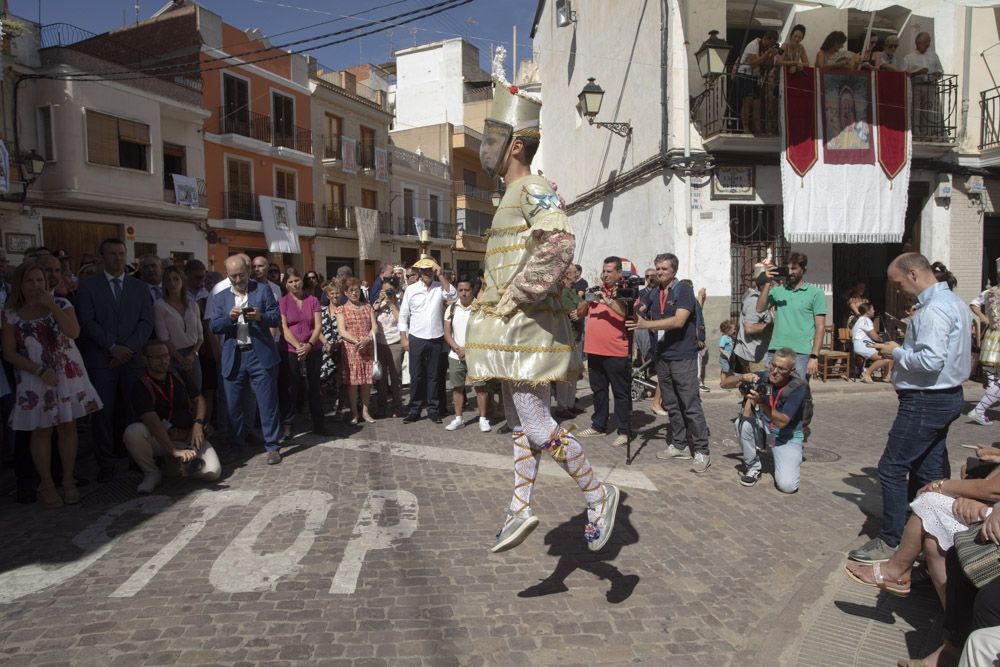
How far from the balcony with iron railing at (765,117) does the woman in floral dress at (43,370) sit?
958 cm

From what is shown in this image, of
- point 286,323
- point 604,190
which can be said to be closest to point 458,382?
point 286,323

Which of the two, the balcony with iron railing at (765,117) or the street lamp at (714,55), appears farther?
the balcony with iron railing at (765,117)

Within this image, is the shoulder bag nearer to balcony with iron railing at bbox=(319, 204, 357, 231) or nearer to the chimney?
balcony with iron railing at bbox=(319, 204, 357, 231)

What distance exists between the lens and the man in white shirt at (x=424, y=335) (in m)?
7.92

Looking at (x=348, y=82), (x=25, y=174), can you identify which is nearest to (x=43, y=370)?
(x=25, y=174)

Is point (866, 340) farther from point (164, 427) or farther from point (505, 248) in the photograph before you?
point (164, 427)

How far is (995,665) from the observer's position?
84.0 inches

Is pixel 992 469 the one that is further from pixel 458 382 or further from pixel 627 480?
pixel 458 382

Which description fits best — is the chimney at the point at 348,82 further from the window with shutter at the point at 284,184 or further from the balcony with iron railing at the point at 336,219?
the window with shutter at the point at 284,184

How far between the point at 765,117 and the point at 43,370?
11.0m

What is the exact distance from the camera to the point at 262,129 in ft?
79.8

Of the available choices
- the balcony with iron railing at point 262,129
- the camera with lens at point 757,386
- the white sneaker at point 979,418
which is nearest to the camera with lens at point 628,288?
the camera with lens at point 757,386

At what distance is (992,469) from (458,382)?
18.4 ft

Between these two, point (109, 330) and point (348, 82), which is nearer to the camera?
point (109, 330)
